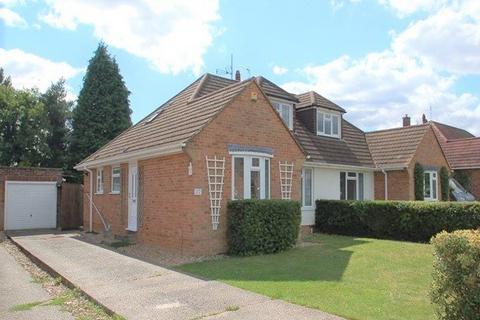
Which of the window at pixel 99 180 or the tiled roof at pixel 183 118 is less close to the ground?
the tiled roof at pixel 183 118

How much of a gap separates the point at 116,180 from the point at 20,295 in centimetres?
942

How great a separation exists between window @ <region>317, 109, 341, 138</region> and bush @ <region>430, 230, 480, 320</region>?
17.2m

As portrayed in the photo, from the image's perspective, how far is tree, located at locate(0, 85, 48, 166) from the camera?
34094mm

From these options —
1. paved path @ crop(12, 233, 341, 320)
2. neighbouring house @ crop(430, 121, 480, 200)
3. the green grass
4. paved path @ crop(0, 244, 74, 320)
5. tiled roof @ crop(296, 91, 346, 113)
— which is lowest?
paved path @ crop(0, 244, 74, 320)

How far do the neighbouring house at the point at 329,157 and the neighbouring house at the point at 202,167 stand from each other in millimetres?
4466

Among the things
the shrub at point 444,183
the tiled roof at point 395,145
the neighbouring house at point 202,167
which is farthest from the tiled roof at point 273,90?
the shrub at point 444,183

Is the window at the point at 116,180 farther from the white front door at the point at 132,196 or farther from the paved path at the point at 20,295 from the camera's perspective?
the paved path at the point at 20,295

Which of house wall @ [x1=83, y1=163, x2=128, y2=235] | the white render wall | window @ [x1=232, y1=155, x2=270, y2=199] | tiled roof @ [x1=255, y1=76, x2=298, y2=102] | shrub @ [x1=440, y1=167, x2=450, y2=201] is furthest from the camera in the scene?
shrub @ [x1=440, y1=167, x2=450, y2=201]

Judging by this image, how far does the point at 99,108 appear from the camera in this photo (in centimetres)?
3600

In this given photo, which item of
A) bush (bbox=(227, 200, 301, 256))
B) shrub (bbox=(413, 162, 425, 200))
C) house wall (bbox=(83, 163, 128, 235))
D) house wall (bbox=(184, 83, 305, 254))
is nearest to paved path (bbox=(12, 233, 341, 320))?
house wall (bbox=(184, 83, 305, 254))

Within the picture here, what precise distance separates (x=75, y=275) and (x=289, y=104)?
1317 centimetres

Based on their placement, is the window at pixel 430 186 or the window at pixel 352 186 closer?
the window at pixel 352 186

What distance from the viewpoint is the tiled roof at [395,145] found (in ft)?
73.6

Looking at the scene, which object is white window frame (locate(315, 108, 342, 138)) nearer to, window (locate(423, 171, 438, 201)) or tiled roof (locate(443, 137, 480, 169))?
window (locate(423, 171, 438, 201))
